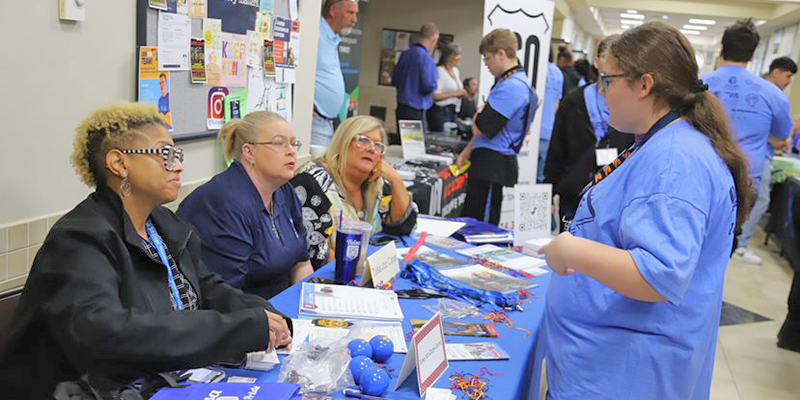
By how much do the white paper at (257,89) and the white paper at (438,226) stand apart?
3.25 ft

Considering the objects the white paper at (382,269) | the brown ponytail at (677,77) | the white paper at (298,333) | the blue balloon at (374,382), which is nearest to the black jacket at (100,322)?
the white paper at (298,333)

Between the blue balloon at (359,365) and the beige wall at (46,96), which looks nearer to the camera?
the blue balloon at (359,365)

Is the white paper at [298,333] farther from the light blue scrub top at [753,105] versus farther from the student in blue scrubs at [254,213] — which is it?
the light blue scrub top at [753,105]

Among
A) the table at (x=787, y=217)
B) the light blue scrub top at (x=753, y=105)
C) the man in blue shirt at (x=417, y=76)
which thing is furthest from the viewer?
the man in blue shirt at (x=417, y=76)

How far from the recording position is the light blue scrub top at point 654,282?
4.40ft

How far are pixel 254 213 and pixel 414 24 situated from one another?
873cm

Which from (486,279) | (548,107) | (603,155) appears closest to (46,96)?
(486,279)

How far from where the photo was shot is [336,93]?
4516 millimetres

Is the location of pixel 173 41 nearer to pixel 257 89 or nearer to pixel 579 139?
pixel 257 89

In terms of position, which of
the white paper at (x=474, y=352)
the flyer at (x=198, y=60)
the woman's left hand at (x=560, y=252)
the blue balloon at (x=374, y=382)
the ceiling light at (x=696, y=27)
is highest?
the ceiling light at (x=696, y=27)

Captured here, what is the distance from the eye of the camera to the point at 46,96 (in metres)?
2.09

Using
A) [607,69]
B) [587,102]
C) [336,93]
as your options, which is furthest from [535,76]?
[607,69]

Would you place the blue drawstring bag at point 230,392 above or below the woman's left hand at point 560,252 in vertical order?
below

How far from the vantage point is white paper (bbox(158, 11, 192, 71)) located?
2.56 metres
